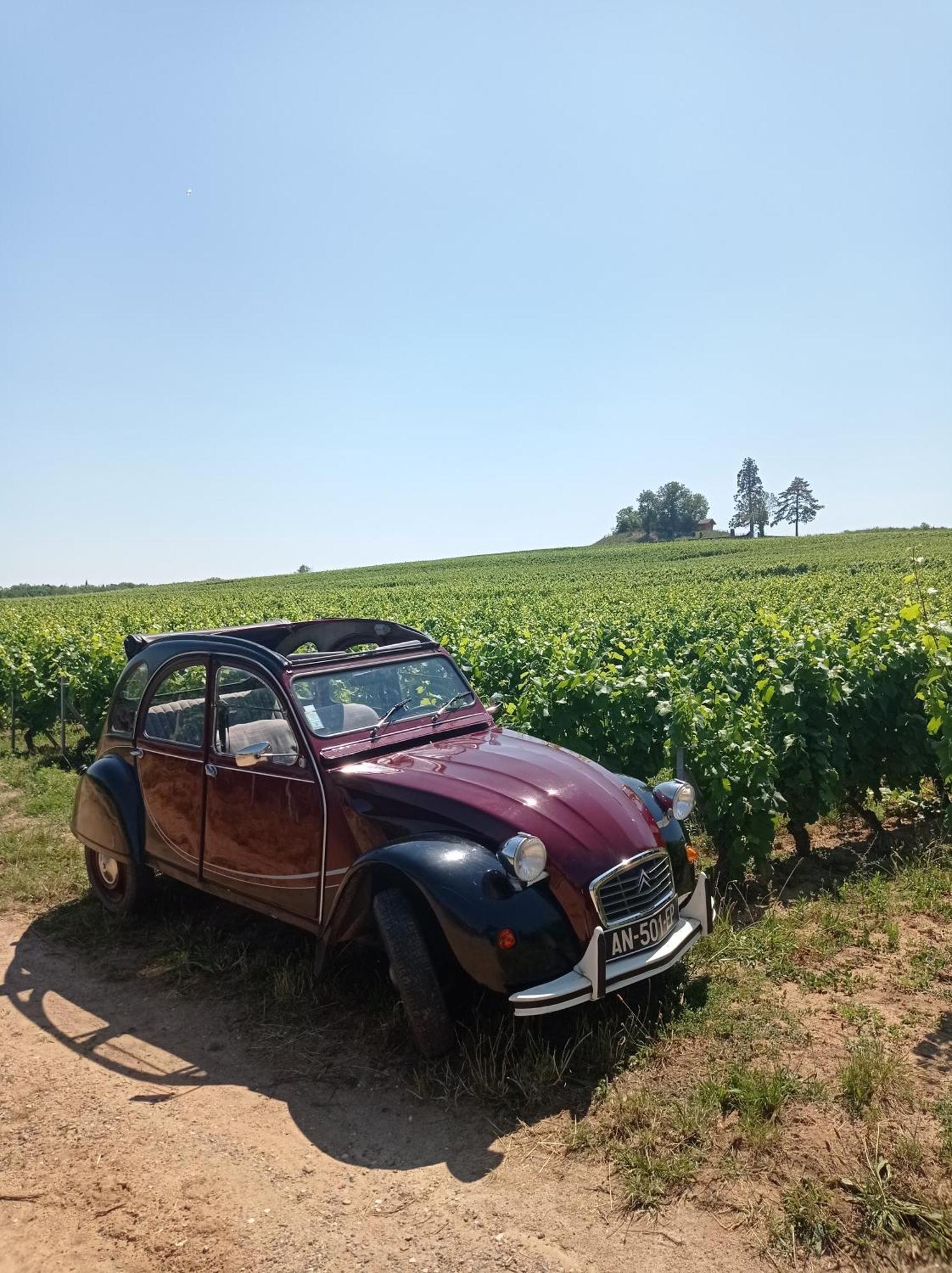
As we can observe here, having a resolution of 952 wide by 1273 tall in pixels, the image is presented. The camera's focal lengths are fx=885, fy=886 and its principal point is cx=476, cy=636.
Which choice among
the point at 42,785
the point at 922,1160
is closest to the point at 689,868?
the point at 922,1160

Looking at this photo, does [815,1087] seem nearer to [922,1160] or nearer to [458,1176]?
[922,1160]

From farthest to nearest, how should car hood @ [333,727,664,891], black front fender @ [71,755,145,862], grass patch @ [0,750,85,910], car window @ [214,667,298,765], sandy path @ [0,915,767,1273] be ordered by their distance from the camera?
grass patch @ [0,750,85,910] → black front fender @ [71,755,145,862] → car window @ [214,667,298,765] → car hood @ [333,727,664,891] → sandy path @ [0,915,767,1273]

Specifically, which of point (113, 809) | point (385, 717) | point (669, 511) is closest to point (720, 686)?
point (385, 717)

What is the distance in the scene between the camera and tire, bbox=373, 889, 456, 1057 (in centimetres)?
398

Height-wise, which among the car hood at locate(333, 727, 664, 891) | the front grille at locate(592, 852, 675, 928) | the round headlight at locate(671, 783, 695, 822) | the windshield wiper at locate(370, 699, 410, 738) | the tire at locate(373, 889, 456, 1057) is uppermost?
the windshield wiper at locate(370, 699, 410, 738)

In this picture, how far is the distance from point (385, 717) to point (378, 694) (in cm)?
29

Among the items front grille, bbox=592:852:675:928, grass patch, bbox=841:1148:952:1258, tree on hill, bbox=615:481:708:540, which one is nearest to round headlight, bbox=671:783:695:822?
front grille, bbox=592:852:675:928

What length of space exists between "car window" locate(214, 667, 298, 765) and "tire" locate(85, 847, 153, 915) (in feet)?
4.32

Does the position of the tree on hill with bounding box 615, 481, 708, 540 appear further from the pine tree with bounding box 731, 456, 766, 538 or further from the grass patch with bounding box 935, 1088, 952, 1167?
the grass patch with bounding box 935, 1088, 952, 1167

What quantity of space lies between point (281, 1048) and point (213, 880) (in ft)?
4.19

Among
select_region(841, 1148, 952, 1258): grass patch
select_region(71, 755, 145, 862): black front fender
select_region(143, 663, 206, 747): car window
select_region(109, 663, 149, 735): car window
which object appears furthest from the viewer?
select_region(109, 663, 149, 735): car window

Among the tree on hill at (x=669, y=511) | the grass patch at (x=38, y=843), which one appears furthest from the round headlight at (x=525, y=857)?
the tree on hill at (x=669, y=511)

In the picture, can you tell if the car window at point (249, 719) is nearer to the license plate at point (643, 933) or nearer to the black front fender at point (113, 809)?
the black front fender at point (113, 809)

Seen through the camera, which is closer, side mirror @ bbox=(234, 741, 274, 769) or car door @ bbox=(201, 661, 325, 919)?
car door @ bbox=(201, 661, 325, 919)
